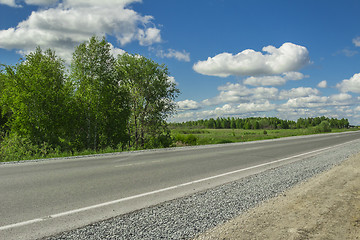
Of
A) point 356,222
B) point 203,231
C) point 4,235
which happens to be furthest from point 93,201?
point 356,222

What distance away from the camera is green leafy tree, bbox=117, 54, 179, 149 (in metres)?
21.1

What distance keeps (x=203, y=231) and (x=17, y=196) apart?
4.54m

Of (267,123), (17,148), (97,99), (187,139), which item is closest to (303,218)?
(17,148)

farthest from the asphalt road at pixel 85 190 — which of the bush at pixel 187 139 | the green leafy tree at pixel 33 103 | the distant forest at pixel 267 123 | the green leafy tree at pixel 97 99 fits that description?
the distant forest at pixel 267 123

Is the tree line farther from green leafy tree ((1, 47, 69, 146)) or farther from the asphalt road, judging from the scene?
the asphalt road

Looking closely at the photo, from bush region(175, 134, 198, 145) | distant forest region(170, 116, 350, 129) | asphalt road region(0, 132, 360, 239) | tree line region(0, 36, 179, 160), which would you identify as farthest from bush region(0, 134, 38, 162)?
distant forest region(170, 116, 350, 129)

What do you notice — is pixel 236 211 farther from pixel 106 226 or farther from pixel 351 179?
pixel 351 179

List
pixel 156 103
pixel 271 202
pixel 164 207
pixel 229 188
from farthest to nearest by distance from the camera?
pixel 156 103 < pixel 229 188 < pixel 271 202 < pixel 164 207

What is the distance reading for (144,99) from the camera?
2153 cm

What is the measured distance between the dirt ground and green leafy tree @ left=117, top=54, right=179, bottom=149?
16.2 metres

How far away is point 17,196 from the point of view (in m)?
5.47

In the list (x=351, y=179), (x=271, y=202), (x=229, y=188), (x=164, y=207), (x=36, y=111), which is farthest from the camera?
(x=36, y=111)

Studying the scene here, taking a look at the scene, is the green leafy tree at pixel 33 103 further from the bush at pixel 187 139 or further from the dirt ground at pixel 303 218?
the dirt ground at pixel 303 218

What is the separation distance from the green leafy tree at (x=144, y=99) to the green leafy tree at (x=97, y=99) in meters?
1.31
